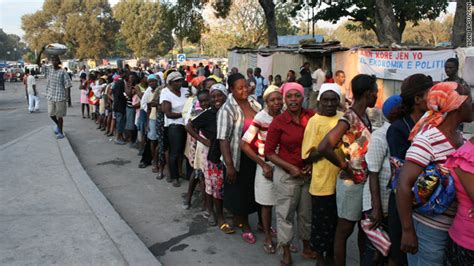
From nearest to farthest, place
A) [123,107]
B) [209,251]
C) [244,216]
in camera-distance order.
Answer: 1. [209,251]
2. [244,216]
3. [123,107]

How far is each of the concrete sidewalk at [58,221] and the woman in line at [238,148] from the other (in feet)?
3.71

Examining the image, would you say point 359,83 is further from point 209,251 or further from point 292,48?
point 292,48

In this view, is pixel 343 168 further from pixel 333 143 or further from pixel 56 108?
A: pixel 56 108

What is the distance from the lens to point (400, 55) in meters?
12.5

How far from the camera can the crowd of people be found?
2.54 meters

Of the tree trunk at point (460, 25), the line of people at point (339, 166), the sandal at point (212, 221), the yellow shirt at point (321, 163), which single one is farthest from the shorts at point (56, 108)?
the tree trunk at point (460, 25)

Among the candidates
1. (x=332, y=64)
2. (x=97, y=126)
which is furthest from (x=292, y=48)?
(x=97, y=126)

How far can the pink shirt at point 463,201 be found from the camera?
2298mm

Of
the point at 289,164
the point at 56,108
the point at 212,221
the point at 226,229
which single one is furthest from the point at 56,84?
the point at 289,164

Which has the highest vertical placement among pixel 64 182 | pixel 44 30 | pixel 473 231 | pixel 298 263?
pixel 44 30

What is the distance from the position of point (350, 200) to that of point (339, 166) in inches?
10.8

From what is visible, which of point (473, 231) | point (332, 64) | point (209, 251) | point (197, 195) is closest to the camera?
point (473, 231)

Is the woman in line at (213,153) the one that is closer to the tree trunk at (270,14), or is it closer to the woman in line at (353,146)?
the woman in line at (353,146)

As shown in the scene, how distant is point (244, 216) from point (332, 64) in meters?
12.2
